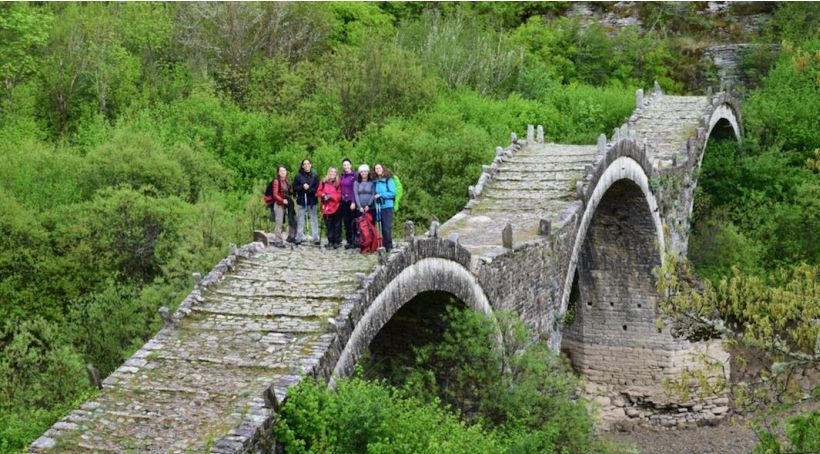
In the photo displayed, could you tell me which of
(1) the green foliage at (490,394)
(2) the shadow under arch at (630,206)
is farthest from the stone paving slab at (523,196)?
(1) the green foliage at (490,394)

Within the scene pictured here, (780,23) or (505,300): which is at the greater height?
(780,23)

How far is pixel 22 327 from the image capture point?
25.1 m

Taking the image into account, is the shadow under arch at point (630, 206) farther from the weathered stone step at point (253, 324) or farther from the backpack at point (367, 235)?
the weathered stone step at point (253, 324)

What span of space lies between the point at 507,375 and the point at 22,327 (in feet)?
36.7

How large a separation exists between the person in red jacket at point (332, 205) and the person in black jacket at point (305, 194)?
15cm

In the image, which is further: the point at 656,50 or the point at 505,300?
the point at 656,50

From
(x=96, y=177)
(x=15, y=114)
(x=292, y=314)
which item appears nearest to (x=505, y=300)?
(x=292, y=314)

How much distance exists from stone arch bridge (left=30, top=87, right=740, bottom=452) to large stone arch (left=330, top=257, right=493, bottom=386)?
0.12 ft

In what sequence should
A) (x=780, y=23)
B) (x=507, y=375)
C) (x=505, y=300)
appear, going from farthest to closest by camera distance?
(x=780, y=23), (x=505, y=300), (x=507, y=375)

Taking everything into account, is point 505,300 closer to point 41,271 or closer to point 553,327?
point 553,327

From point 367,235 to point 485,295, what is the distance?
13.1 feet

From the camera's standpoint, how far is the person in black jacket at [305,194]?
1975 centimetres

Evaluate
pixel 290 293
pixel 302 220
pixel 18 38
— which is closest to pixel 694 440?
pixel 302 220

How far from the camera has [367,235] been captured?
63.1 feet
